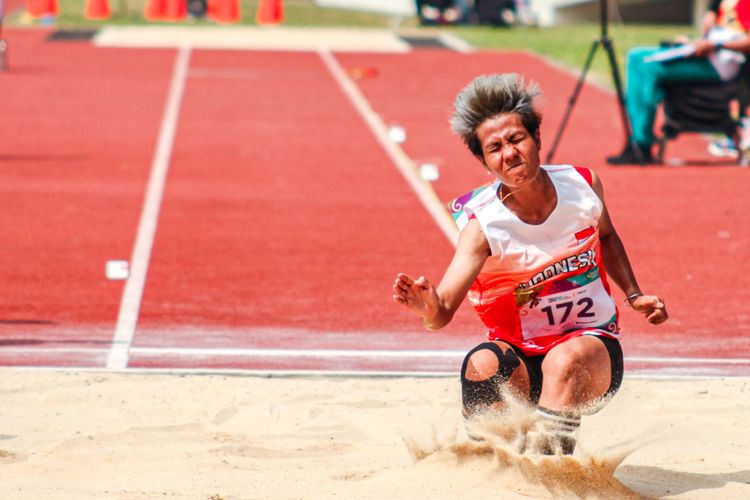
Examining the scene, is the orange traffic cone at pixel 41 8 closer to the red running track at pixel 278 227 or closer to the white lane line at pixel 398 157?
the white lane line at pixel 398 157

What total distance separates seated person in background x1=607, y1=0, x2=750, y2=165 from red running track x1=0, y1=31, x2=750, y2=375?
0.46 meters

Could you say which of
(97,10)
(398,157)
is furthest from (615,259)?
(97,10)

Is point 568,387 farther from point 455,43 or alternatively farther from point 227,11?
point 227,11

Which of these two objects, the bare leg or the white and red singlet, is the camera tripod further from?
the bare leg

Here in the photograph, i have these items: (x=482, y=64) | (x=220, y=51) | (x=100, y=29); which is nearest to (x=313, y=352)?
(x=482, y=64)

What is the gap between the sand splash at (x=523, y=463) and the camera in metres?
4.94

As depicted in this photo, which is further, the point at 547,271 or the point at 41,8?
the point at 41,8

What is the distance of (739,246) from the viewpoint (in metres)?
10.8

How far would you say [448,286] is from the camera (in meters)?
4.74

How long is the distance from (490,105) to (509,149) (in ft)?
0.55

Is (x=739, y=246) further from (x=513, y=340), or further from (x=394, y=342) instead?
(x=513, y=340)

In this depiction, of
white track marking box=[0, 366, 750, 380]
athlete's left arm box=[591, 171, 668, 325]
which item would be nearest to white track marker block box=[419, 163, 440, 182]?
white track marking box=[0, 366, 750, 380]

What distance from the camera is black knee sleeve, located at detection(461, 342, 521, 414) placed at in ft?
16.6

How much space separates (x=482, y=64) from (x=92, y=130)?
8857 millimetres
